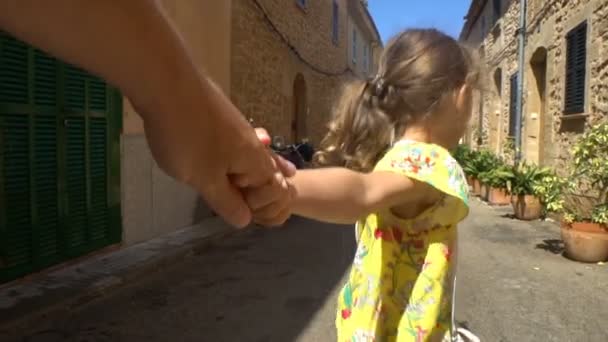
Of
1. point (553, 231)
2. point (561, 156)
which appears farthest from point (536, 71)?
point (553, 231)

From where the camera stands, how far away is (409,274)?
5.11ft

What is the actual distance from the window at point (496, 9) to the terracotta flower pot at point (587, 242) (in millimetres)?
10900

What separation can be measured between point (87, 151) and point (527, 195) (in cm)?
659

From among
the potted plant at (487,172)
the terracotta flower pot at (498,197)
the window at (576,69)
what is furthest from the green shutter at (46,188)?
the terracotta flower pot at (498,197)

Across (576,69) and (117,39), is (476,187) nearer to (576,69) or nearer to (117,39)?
(576,69)

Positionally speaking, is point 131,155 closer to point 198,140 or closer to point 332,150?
point 332,150

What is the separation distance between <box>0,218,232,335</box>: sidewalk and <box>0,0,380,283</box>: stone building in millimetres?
162

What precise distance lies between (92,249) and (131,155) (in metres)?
1.21

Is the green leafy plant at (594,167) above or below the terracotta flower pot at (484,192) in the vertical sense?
above

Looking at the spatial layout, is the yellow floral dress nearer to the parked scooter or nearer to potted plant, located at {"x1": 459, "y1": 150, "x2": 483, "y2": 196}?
the parked scooter

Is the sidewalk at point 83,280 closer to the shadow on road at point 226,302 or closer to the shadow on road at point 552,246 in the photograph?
the shadow on road at point 226,302

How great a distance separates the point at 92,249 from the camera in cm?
539

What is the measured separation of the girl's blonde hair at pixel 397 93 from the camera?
5.16 ft

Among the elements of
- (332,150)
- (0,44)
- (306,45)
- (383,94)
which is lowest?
(332,150)
